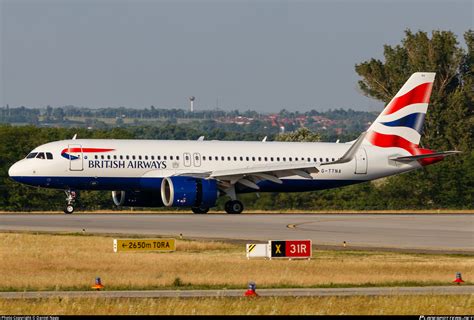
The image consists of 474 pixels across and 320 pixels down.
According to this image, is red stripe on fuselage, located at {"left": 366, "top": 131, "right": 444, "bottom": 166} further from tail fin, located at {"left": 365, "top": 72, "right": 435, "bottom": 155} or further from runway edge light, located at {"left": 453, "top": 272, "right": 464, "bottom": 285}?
runway edge light, located at {"left": 453, "top": 272, "right": 464, "bottom": 285}

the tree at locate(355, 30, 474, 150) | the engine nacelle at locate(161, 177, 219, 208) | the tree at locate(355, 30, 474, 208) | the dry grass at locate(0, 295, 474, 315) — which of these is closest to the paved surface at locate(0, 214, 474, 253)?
the engine nacelle at locate(161, 177, 219, 208)

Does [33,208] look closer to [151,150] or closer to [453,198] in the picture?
[151,150]

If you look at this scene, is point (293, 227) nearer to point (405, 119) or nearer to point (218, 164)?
point (218, 164)

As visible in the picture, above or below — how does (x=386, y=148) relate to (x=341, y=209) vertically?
above

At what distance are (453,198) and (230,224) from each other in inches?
1344

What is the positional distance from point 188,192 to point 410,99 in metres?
18.4

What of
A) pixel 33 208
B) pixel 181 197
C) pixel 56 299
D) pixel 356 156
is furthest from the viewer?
pixel 33 208

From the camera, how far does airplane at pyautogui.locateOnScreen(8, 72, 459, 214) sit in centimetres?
6425

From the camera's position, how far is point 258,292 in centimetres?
2897

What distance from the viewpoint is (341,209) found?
280 feet

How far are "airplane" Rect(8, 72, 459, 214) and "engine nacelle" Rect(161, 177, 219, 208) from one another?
6cm

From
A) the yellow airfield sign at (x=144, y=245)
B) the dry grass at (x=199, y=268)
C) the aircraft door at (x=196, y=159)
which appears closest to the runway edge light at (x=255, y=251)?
the dry grass at (x=199, y=268)

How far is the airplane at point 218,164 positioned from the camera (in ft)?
211

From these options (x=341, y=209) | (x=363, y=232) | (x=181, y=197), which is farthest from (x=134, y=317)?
(x=341, y=209)
